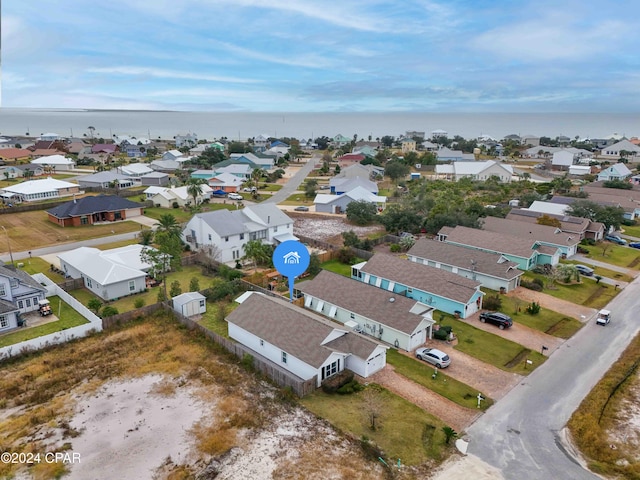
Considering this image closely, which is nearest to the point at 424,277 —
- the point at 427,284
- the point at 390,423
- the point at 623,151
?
the point at 427,284

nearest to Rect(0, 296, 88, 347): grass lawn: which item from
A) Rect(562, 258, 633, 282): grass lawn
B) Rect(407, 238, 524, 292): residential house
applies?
Rect(407, 238, 524, 292): residential house

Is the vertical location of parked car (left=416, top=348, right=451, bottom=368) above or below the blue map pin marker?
below

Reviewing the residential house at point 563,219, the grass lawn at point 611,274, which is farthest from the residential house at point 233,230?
the grass lawn at point 611,274

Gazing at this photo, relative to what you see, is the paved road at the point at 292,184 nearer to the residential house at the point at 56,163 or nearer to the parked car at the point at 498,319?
the parked car at the point at 498,319

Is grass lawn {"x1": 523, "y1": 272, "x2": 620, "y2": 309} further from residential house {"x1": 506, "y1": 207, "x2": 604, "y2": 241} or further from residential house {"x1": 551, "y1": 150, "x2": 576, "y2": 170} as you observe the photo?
residential house {"x1": 551, "y1": 150, "x2": 576, "y2": 170}

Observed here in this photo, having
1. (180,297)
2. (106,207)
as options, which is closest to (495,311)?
(180,297)

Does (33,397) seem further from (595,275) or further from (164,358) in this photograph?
A: (595,275)
